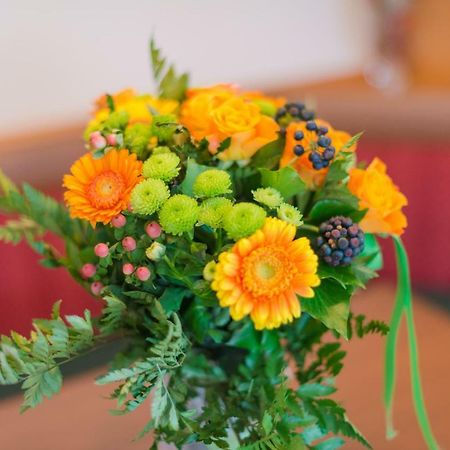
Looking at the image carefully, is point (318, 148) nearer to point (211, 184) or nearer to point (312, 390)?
point (211, 184)

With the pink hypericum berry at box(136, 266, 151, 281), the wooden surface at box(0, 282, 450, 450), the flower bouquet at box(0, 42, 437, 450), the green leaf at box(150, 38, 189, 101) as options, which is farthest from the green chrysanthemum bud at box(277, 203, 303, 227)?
the wooden surface at box(0, 282, 450, 450)

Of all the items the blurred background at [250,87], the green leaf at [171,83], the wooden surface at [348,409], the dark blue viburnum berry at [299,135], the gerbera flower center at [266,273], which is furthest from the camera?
the blurred background at [250,87]

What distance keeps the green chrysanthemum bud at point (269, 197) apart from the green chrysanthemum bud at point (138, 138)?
0.12 meters

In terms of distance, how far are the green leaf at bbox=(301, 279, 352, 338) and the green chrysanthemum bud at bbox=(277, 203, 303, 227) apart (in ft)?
0.26

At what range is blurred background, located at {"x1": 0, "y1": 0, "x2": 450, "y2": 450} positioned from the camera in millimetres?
1142

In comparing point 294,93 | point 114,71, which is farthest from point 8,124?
point 294,93

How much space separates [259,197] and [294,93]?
1223mm

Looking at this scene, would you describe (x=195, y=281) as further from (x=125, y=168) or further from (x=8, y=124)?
(x=8, y=124)

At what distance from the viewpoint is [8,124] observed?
54.5 inches

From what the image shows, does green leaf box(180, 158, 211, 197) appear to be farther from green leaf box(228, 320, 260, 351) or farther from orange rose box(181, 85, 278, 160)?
green leaf box(228, 320, 260, 351)

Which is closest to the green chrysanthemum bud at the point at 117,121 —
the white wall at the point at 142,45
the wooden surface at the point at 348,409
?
the wooden surface at the point at 348,409

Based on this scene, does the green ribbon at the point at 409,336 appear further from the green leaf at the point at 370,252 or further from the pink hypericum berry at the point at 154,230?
the pink hypericum berry at the point at 154,230

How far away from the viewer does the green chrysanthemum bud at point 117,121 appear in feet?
2.01

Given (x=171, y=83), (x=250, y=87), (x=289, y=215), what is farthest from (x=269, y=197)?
(x=250, y=87)
